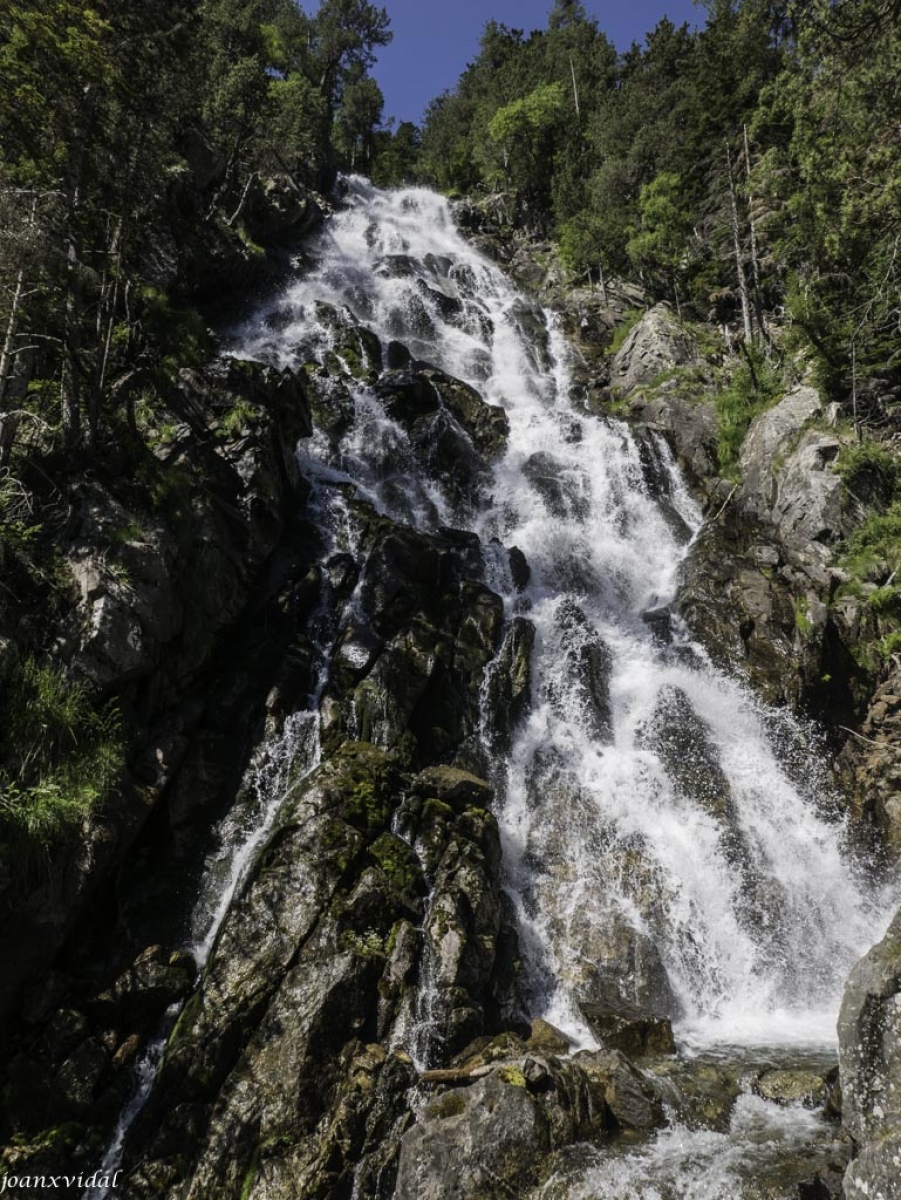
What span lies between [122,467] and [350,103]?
5045cm

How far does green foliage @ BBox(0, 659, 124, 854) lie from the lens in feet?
26.3

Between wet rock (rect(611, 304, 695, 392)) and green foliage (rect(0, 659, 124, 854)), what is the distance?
23246 mm

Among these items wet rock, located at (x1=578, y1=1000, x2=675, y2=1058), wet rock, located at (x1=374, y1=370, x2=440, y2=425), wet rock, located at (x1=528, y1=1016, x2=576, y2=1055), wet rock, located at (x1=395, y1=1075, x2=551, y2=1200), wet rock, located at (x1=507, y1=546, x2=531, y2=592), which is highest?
wet rock, located at (x1=374, y1=370, x2=440, y2=425)

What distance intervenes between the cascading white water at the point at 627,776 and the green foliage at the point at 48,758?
724 centimetres

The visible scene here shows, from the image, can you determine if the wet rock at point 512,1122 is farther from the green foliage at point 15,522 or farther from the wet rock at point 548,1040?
the green foliage at point 15,522

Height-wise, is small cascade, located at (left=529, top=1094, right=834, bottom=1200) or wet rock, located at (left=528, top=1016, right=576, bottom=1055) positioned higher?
wet rock, located at (left=528, top=1016, right=576, bottom=1055)

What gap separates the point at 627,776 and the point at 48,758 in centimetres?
1046

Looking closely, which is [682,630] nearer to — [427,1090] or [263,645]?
[263,645]

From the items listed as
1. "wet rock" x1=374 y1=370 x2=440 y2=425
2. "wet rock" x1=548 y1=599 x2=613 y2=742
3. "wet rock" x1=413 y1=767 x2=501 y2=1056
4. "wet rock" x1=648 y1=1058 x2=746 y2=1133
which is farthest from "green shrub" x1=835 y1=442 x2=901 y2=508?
"wet rock" x1=648 y1=1058 x2=746 y2=1133

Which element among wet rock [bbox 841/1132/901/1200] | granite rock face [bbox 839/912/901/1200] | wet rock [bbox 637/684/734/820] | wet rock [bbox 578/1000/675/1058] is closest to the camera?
wet rock [bbox 841/1132/901/1200]

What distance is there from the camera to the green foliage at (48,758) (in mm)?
8031

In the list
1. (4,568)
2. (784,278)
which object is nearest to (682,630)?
(4,568)

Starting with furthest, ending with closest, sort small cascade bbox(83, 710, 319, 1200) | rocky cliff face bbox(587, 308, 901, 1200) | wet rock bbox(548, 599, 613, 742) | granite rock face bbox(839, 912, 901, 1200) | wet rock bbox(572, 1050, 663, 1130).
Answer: wet rock bbox(548, 599, 613, 742) → rocky cliff face bbox(587, 308, 901, 1200) → small cascade bbox(83, 710, 319, 1200) → wet rock bbox(572, 1050, 663, 1130) → granite rock face bbox(839, 912, 901, 1200)

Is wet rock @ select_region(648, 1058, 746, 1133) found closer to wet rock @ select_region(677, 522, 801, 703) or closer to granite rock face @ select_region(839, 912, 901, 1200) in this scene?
granite rock face @ select_region(839, 912, 901, 1200)
